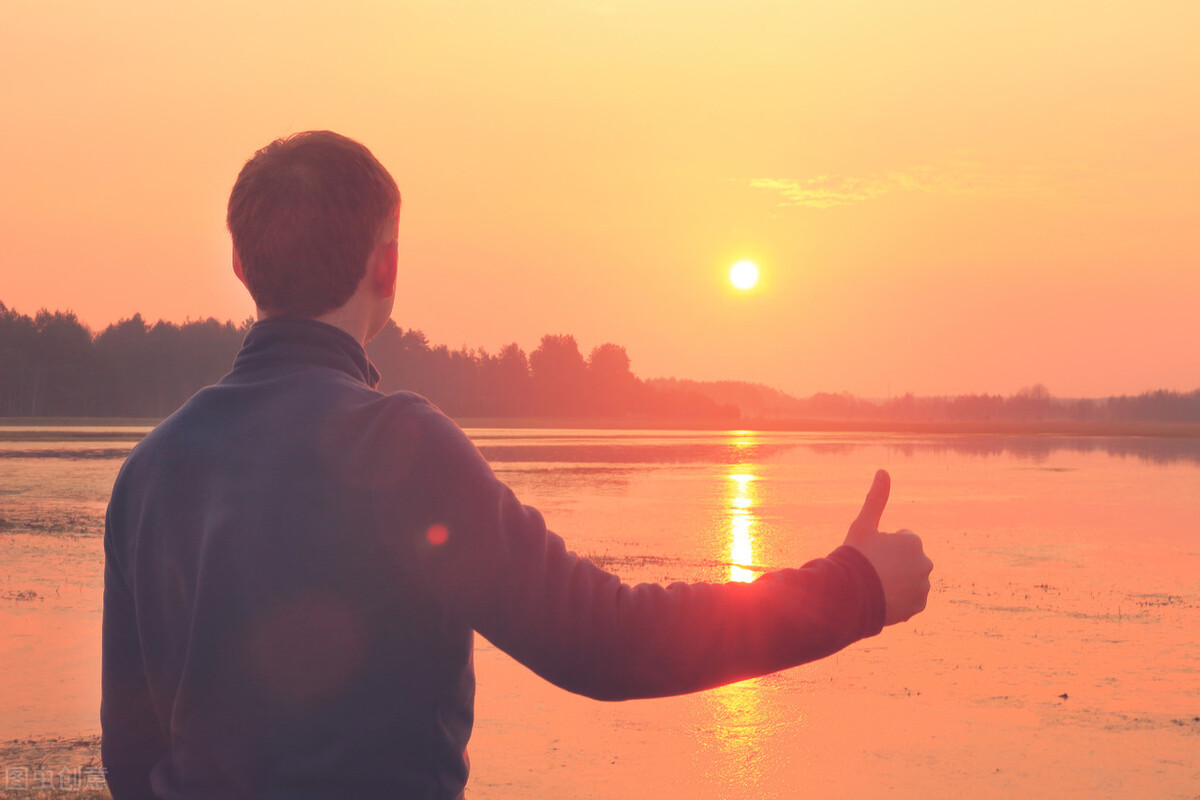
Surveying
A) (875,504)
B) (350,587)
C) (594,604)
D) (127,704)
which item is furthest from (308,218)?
(875,504)

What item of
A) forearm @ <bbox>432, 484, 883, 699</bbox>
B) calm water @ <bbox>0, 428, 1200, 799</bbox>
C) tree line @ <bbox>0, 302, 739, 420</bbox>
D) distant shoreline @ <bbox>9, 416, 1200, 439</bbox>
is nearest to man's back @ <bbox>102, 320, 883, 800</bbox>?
forearm @ <bbox>432, 484, 883, 699</bbox>

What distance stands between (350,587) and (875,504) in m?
0.80

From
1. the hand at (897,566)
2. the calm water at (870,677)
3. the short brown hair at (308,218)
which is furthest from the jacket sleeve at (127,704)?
the calm water at (870,677)

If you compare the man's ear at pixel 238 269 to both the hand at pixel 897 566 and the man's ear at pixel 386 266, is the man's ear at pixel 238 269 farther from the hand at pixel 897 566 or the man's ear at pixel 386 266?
the hand at pixel 897 566

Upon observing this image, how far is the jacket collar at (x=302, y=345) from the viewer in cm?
154

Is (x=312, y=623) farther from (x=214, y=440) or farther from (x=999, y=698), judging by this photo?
(x=999, y=698)

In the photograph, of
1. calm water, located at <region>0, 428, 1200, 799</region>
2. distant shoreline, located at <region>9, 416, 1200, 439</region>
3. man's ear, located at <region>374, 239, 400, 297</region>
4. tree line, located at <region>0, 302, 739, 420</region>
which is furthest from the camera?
tree line, located at <region>0, 302, 739, 420</region>

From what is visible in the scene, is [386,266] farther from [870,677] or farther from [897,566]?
[870,677]

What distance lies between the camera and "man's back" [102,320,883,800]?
1360 millimetres

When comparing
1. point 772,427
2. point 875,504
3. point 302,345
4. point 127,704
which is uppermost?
point 302,345

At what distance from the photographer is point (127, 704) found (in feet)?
5.39

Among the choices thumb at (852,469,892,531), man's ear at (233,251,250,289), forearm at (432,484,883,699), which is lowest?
forearm at (432,484,883,699)

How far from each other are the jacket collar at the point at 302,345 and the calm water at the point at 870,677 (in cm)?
521

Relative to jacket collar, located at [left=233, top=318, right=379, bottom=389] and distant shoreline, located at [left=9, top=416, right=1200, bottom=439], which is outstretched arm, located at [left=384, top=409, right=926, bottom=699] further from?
distant shoreline, located at [left=9, top=416, right=1200, bottom=439]
